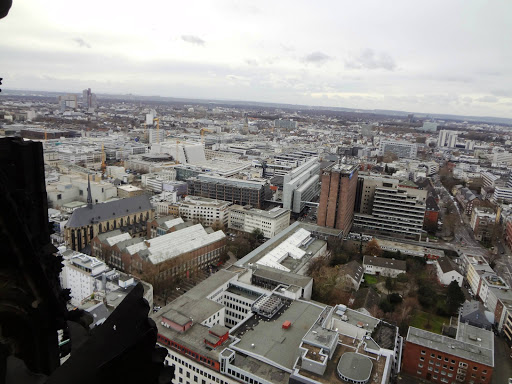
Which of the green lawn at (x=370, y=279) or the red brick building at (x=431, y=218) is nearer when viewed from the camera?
the green lawn at (x=370, y=279)

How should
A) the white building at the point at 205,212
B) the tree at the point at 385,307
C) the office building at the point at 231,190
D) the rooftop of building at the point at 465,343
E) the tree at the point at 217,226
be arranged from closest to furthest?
the rooftop of building at the point at 465,343 < the tree at the point at 385,307 < the tree at the point at 217,226 < the white building at the point at 205,212 < the office building at the point at 231,190

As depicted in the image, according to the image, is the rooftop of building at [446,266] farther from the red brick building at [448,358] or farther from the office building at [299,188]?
the office building at [299,188]

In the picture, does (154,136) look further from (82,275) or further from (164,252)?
(82,275)

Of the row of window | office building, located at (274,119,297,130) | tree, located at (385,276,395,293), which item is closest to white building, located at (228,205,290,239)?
tree, located at (385,276,395,293)

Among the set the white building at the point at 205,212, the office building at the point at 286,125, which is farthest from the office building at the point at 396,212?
the office building at the point at 286,125

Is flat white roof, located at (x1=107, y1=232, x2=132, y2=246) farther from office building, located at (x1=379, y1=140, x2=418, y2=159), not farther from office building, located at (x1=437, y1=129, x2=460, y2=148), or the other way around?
office building, located at (x1=437, y1=129, x2=460, y2=148)

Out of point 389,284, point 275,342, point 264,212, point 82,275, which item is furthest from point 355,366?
point 264,212

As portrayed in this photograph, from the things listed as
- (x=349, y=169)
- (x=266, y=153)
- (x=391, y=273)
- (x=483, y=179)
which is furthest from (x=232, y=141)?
(x=391, y=273)
